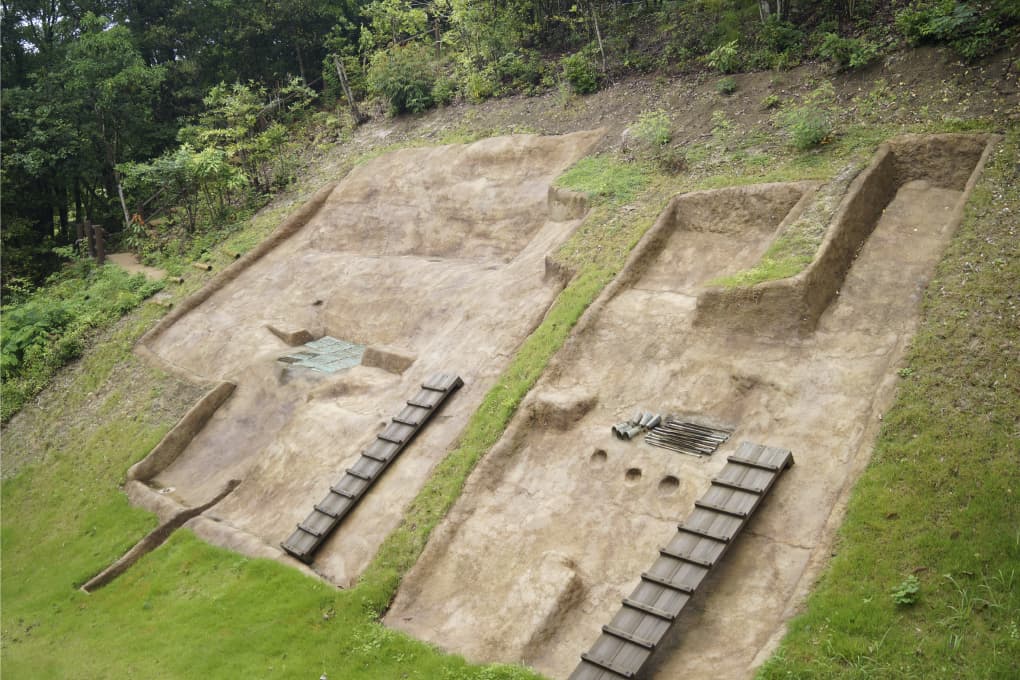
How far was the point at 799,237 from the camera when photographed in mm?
13195

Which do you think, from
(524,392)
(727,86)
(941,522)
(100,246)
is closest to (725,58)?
(727,86)

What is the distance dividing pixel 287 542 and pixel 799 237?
9.56m

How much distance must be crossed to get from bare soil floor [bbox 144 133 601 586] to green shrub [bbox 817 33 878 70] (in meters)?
5.52

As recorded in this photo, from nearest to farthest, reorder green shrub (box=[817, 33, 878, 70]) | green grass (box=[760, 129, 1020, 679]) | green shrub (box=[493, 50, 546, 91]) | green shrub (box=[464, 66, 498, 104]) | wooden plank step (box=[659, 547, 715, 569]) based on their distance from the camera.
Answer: green grass (box=[760, 129, 1020, 679]) < wooden plank step (box=[659, 547, 715, 569]) < green shrub (box=[817, 33, 878, 70]) < green shrub (box=[493, 50, 546, 91]) < green shrub (box=[464, 66, 498, 104])

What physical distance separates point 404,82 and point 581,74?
6968mm

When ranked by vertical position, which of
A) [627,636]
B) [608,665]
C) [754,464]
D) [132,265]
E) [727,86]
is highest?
[727,86]

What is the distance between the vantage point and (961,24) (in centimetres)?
1596

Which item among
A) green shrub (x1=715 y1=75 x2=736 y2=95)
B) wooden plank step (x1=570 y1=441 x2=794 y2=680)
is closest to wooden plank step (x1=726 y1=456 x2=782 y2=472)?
wooden plank step (x1=570 y1=441 x2=794 y2=680)

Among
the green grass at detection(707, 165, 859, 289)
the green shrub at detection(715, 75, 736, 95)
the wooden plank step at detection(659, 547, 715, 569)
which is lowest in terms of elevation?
the wooden plank step at detection(659, 547, 715, 569)

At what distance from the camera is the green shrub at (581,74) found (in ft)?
74.3

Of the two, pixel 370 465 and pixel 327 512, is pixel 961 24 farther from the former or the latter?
pixel 327 512

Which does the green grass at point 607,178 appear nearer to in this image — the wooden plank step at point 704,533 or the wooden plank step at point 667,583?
the wooden plank step at point 704,533

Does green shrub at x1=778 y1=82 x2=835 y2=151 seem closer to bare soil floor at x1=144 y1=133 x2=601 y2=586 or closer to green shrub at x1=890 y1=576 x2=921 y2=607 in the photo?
bare soil floor at x1=144 y1=133 x2=601 y2=586

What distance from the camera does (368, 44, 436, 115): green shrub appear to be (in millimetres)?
26875
